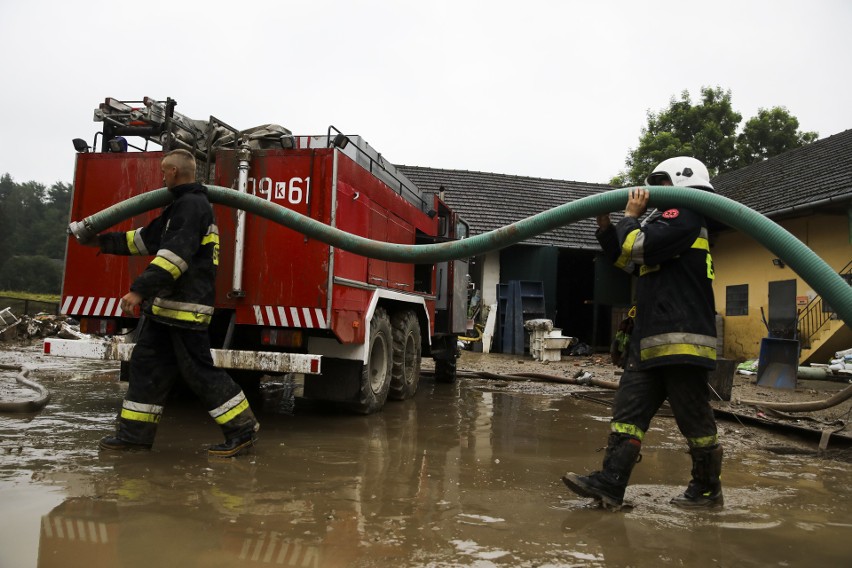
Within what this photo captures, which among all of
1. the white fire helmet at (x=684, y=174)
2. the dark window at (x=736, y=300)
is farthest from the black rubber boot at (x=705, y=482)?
the dark window at (x=736, y=300)

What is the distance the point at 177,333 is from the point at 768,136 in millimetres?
32069

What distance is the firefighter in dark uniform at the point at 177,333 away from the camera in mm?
3852

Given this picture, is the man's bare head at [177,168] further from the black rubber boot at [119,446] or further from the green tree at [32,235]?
the green tree at [32,235]

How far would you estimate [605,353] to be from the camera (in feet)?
57.9

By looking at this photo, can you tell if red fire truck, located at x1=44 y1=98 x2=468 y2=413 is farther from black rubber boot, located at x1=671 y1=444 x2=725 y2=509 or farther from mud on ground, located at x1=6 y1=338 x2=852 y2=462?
black rubber boot, located at x1=671 y1=444 x2=725 y2=509

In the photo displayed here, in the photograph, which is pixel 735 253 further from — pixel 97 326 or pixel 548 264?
pixel 97 326

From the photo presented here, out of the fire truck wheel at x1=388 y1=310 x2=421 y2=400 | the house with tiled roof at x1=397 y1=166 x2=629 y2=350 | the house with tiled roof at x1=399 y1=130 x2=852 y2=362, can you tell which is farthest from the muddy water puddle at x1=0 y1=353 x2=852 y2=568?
the house with tiled roof at x1=397 y1=166 x2=629 y2=350

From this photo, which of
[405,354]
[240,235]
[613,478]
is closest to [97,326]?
[240,235]

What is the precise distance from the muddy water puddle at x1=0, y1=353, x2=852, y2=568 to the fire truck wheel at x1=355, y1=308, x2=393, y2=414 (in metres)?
0.52

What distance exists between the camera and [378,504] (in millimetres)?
3121

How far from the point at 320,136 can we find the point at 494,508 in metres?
3.93

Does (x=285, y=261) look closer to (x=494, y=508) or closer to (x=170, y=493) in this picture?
(x=170, y=493)

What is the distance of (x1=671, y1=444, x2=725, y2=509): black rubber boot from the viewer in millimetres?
3271

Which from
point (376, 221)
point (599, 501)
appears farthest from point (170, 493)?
point (376, 221)
